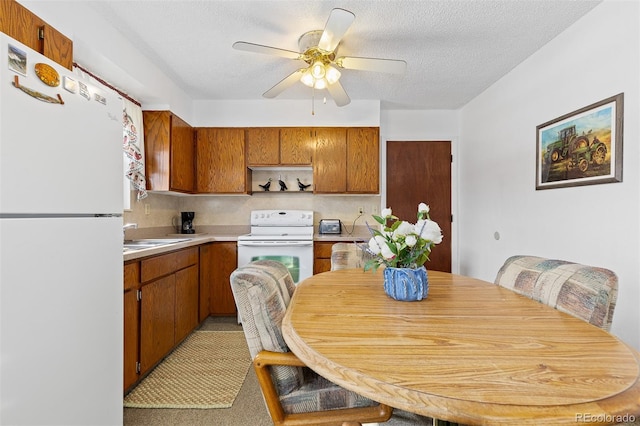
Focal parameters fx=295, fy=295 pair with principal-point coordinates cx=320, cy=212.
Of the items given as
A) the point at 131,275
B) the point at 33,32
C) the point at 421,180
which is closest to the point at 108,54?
the point at 33,32

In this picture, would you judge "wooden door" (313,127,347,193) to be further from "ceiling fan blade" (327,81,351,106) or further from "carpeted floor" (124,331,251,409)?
"carpeted floor" (124,331,251,409)

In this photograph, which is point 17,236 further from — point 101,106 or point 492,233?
point 492,233

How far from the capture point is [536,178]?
2344 mm

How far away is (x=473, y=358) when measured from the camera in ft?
2.34

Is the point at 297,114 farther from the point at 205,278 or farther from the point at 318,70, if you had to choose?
the point at 205,278

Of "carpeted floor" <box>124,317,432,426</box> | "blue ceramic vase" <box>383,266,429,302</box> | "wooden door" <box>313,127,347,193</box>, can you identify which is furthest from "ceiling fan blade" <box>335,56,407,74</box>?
"carpeted floor" <box>124,317,432,426</box>

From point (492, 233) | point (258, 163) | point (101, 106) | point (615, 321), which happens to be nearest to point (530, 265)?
point (615, 321)

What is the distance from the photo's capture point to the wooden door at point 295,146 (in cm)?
335

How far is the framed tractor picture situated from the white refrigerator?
104 inches

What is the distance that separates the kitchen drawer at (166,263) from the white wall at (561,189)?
2.83 metres

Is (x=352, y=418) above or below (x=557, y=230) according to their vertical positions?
below

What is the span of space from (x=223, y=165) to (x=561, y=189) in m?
3.11

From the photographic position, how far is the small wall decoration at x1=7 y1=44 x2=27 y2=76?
91cm

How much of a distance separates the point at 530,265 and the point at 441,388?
106 centimetres
